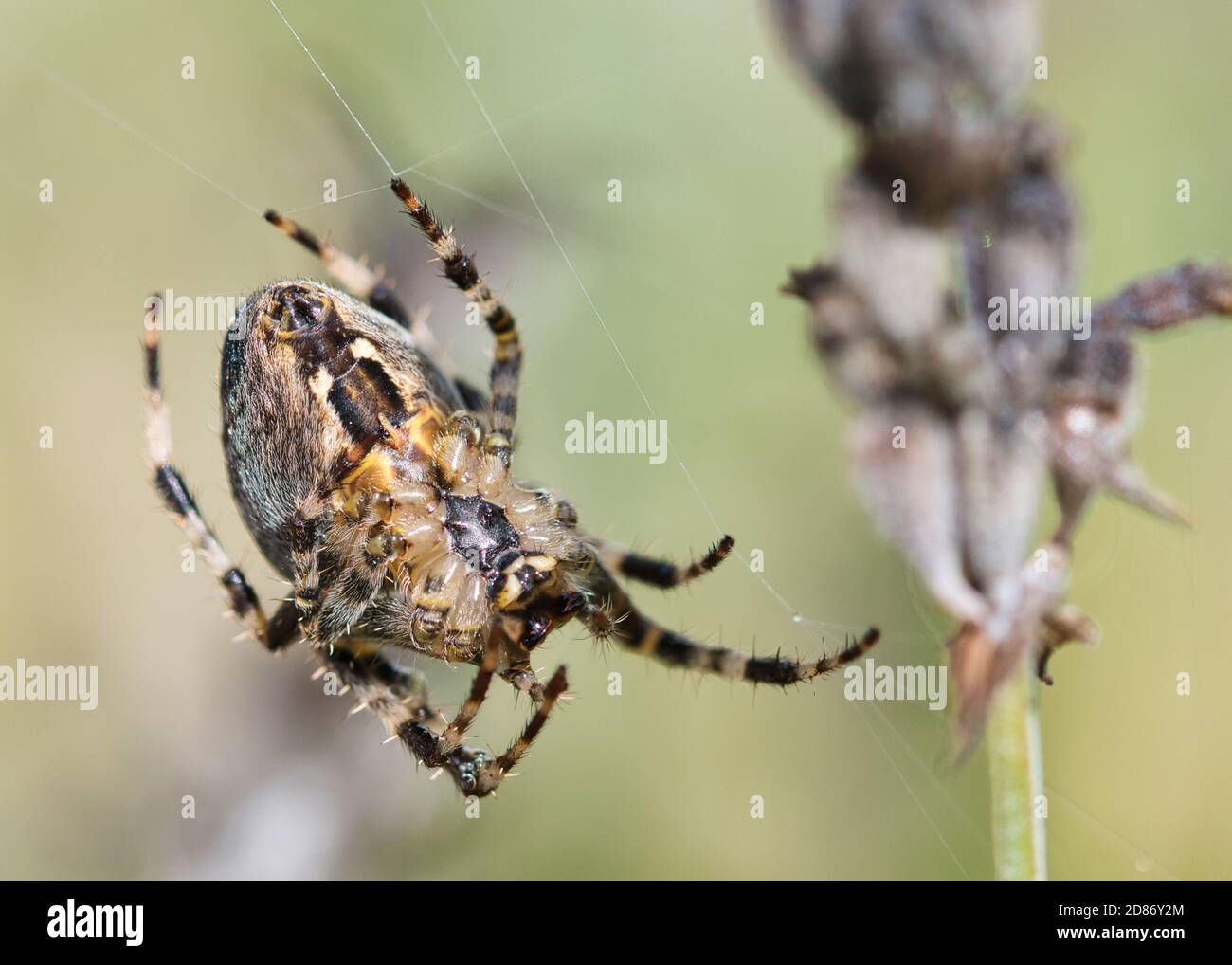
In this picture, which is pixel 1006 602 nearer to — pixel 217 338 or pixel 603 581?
pixel 603 581

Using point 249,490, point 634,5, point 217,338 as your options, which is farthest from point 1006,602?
point 217,338

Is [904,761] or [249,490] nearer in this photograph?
[249,490]

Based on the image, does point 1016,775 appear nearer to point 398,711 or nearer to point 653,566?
point 653,566

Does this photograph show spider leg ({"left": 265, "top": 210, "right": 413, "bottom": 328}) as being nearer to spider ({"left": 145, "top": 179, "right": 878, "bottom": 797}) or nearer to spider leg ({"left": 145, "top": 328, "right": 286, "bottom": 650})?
spider ({"left": 145, "top": 179, "right": 878, "bottom": 797})

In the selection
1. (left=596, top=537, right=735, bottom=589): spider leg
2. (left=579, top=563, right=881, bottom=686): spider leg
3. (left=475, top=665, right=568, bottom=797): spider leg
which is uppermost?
(left=596, top=537, right=735, bottom=589): spider leg

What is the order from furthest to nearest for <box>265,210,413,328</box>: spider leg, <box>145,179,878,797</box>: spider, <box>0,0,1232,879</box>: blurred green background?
<box>0,0,1232,879</box>: blurred green background
<box>265,210,413,328</box>: spider leg
<box>145,179,878,797</box>: spider

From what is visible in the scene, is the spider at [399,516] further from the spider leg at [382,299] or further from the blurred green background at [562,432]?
the blurred green background at [562,432]

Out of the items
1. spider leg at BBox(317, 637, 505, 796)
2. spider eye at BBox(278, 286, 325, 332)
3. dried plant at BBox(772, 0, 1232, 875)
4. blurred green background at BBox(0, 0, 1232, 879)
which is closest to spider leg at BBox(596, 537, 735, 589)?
spider leg at BBox(317, 637, 505, 796)
